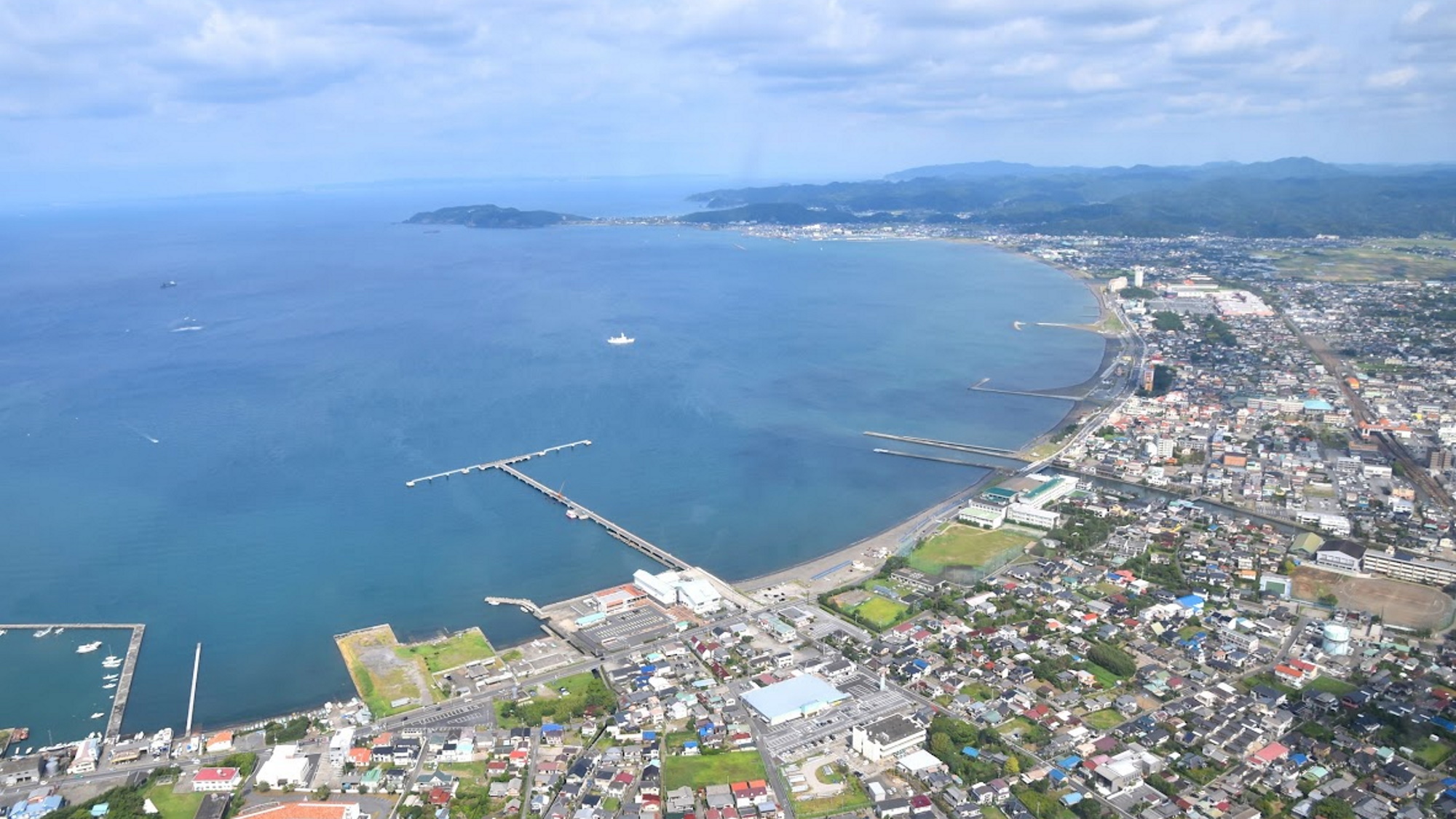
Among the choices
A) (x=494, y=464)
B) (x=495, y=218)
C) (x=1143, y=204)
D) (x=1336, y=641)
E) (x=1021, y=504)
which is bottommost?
(x=1336, y=641)

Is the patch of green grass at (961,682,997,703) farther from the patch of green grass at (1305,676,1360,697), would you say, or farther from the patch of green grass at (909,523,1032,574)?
the patch of green grass at (1305,676,1360,697)

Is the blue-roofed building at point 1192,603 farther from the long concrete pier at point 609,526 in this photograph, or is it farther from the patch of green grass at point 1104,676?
the long concrete pier at point 609,526

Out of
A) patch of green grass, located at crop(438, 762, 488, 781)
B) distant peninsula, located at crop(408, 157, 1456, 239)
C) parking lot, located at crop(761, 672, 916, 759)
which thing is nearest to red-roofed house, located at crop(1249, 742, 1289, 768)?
parking lot, located at crop(761, 672, 916, 759)

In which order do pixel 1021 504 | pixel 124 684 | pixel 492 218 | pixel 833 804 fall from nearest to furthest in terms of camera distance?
pixel 833 804
pixel 124 684
pixel 1021 504
pixel 492 218

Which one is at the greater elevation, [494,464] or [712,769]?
[494,464]

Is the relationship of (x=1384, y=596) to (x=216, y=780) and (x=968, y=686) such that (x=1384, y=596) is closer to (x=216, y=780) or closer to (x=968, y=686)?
(x=968, y=686)

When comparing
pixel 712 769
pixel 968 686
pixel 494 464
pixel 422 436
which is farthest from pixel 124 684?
pixel 968 686

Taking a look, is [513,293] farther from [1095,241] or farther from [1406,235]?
[1406,235]
